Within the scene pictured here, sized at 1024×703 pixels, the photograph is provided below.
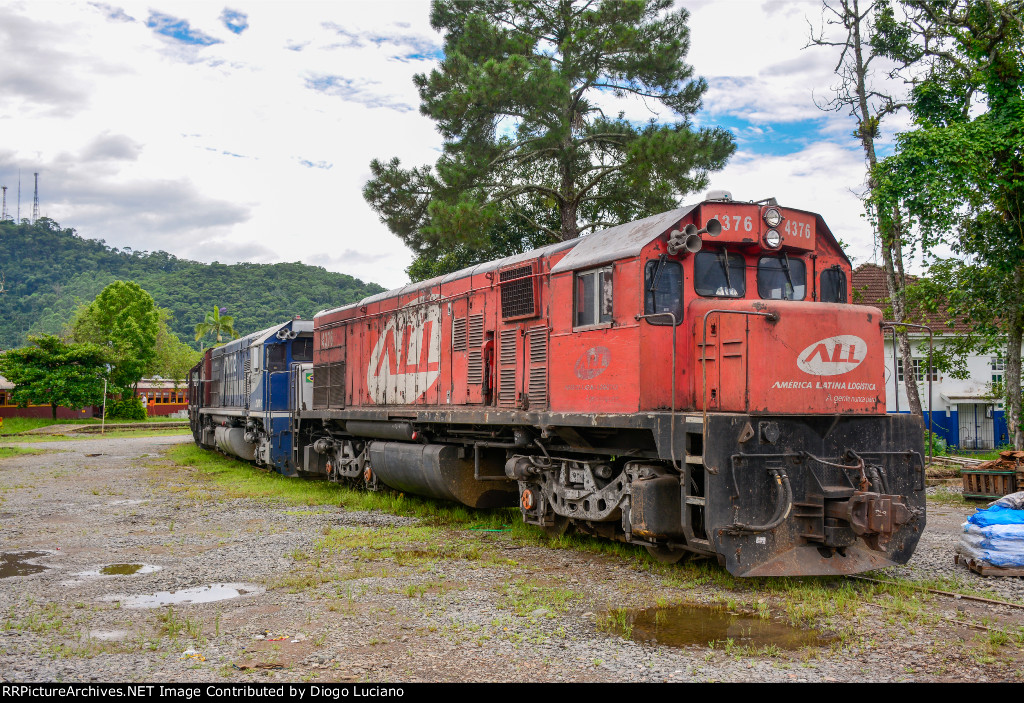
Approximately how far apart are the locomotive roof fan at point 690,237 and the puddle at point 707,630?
10.4 feet

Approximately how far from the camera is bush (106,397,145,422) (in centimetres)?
4988

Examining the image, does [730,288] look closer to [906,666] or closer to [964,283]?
[906,666]

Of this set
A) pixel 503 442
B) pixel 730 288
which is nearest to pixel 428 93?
pixel 503 442

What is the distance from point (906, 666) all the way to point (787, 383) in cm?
260

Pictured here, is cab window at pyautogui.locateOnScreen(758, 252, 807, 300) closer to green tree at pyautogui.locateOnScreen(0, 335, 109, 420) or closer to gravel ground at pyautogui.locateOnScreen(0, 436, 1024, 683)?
gravel ground at pyautogui.locateOnScreen(0, 436, 1024, 683)

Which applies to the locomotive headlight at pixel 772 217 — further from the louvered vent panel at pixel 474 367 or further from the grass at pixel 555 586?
the louvered vent panel at pixel 474 367

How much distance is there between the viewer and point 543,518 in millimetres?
9148

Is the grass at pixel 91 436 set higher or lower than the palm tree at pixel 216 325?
lower

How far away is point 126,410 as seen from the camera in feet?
167

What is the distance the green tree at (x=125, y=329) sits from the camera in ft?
164

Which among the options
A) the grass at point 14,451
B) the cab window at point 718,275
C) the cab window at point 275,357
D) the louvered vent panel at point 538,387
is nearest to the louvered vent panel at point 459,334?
the louvered vent panel at point 538,387

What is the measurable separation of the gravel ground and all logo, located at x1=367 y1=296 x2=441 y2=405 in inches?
104

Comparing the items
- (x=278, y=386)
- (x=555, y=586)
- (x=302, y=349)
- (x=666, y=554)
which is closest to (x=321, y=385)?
(x=278, y=386)

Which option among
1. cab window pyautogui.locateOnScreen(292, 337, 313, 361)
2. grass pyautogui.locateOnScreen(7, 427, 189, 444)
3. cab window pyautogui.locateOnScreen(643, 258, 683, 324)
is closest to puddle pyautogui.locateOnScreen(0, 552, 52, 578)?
cab window pyautogui.locateOnScreen(643, 258, 683, 324)
